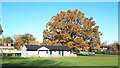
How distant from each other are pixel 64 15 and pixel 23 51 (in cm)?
1728

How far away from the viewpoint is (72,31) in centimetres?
4809

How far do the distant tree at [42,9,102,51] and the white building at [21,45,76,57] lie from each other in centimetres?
287

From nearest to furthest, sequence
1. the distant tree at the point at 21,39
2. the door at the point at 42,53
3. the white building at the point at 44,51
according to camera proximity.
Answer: the white building at the point at 44,51 < the door at the point at 42,53 < the distant tree at the point at 21,39

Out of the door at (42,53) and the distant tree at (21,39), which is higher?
the distant tree at (21,39)

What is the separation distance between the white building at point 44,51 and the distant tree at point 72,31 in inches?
113

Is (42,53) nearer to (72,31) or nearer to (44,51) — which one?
(44,51)

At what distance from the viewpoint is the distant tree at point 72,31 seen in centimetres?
4738

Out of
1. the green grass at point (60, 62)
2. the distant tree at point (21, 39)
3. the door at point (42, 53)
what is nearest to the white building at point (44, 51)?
the door at point (42, 53)

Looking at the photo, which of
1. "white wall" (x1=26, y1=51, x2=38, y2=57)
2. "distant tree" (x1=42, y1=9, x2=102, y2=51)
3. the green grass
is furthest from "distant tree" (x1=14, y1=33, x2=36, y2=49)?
the green grass

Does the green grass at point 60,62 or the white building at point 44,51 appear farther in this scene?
the white building at point 44,51

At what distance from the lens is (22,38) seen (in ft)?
256

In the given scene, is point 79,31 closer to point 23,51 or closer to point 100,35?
point 100,35

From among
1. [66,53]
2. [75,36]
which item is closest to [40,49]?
[66,53]

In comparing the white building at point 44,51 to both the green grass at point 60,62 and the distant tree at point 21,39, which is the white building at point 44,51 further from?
the distant tree at point 21,39
